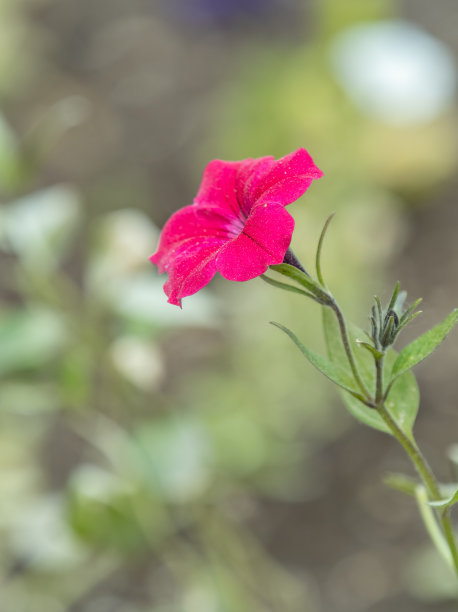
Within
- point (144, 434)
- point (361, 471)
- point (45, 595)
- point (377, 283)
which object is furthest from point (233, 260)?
point (377, 283)

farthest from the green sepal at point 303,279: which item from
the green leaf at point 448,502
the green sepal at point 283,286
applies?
the green leaf at point 448,502

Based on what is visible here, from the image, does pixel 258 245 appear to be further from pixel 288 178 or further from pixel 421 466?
pixel 421 466

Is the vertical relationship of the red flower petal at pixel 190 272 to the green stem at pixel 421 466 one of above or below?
above

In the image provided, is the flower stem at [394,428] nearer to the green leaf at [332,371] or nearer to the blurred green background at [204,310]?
the green leaf at [332,371]

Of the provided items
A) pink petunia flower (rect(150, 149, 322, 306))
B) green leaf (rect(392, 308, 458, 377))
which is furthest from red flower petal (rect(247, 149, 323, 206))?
green leaf (rect(392, 308, 458, 377))

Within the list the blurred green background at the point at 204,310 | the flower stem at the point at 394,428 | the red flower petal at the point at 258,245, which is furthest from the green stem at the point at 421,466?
the blurred green background at the point at 204,310

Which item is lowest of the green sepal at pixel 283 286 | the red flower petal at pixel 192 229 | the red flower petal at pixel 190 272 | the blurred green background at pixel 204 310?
the blurred green background at pixel 204 310

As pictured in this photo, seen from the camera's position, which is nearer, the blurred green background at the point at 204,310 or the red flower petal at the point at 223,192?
the red flower petal at the point at 223,192

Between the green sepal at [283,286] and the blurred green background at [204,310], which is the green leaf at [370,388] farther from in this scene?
the blurred green background at [204,310]
